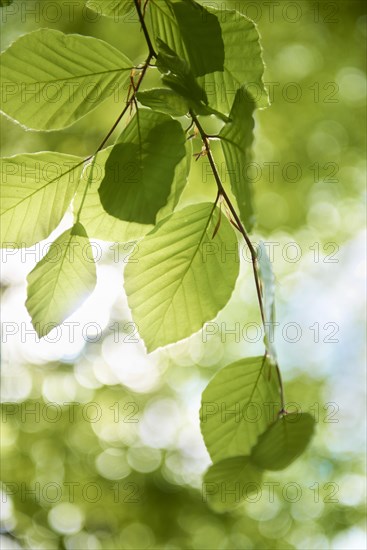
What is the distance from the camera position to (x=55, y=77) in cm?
46

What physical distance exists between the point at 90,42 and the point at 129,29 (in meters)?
4.48

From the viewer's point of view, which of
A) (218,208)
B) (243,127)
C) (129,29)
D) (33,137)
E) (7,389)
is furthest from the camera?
(7,389)

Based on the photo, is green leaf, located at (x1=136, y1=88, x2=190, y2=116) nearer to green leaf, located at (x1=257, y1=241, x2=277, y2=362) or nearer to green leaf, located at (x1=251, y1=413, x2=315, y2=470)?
green leaf, located at (x1=257, y1=241, x2=277, y2=362)

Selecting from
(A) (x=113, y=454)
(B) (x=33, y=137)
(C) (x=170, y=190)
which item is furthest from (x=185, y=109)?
(A) (x=113, y=454)

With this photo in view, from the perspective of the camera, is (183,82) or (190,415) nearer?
(183,82)

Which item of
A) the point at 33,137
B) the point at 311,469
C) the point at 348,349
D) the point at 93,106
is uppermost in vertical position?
A: the point at 33,137

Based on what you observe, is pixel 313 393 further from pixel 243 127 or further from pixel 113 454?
pixel 243 127

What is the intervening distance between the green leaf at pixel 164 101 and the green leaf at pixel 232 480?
26 cm

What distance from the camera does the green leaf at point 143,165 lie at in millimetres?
442

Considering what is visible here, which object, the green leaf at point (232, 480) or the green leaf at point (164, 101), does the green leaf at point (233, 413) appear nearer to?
the green leaf at point (232, 480)

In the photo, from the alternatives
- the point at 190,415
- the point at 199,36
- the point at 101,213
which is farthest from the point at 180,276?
the point at 190,415

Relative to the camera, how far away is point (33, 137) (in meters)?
5.15

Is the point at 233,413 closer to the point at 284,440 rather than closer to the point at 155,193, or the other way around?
the point at 284,440

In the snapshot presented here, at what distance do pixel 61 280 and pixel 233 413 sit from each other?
171 mm
